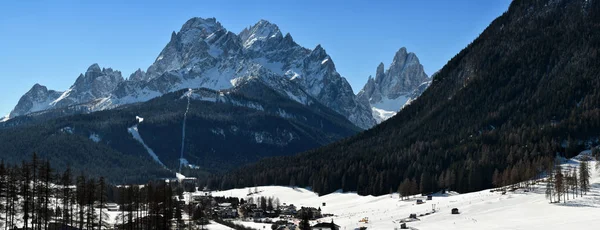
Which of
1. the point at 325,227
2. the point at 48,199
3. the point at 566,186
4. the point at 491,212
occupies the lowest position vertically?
the point at 325,227

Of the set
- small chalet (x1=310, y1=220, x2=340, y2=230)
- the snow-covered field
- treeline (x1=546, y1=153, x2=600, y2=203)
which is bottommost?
small chalet (x1=310, y1=220, x2=340, y2=230)

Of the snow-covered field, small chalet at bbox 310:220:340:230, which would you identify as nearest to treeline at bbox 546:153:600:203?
the snow-covered field

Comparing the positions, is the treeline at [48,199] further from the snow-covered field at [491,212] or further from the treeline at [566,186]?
the treeline at [566,186]

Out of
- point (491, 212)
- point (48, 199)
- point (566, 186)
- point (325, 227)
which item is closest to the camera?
point (48, 199)

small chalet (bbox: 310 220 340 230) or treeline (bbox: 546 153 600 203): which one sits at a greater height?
treeline (bbox: 546 153 600 203)

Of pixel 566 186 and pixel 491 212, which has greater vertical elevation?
pixel 566 186

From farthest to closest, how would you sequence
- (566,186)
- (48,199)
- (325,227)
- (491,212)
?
(566,186) → (491,212) → (325,227) → (48,199)

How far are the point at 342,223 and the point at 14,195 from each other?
84287mm

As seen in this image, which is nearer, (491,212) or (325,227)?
(325,227)

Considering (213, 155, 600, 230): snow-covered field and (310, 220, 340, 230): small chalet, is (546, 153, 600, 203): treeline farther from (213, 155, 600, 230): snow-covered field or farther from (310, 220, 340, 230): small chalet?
(310, 220, 340, 230): small chalet

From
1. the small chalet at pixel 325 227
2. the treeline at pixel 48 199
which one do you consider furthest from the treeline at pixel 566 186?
the treeline at pixel 48 199

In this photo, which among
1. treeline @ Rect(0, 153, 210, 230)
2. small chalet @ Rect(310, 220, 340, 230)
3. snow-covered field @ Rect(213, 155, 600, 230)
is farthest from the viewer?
small chalet @ Rect(310, 220, 340, 230)

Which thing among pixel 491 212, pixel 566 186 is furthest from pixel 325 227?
pixel 566 186

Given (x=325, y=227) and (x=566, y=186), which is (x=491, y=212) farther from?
(x=325, y=227)
